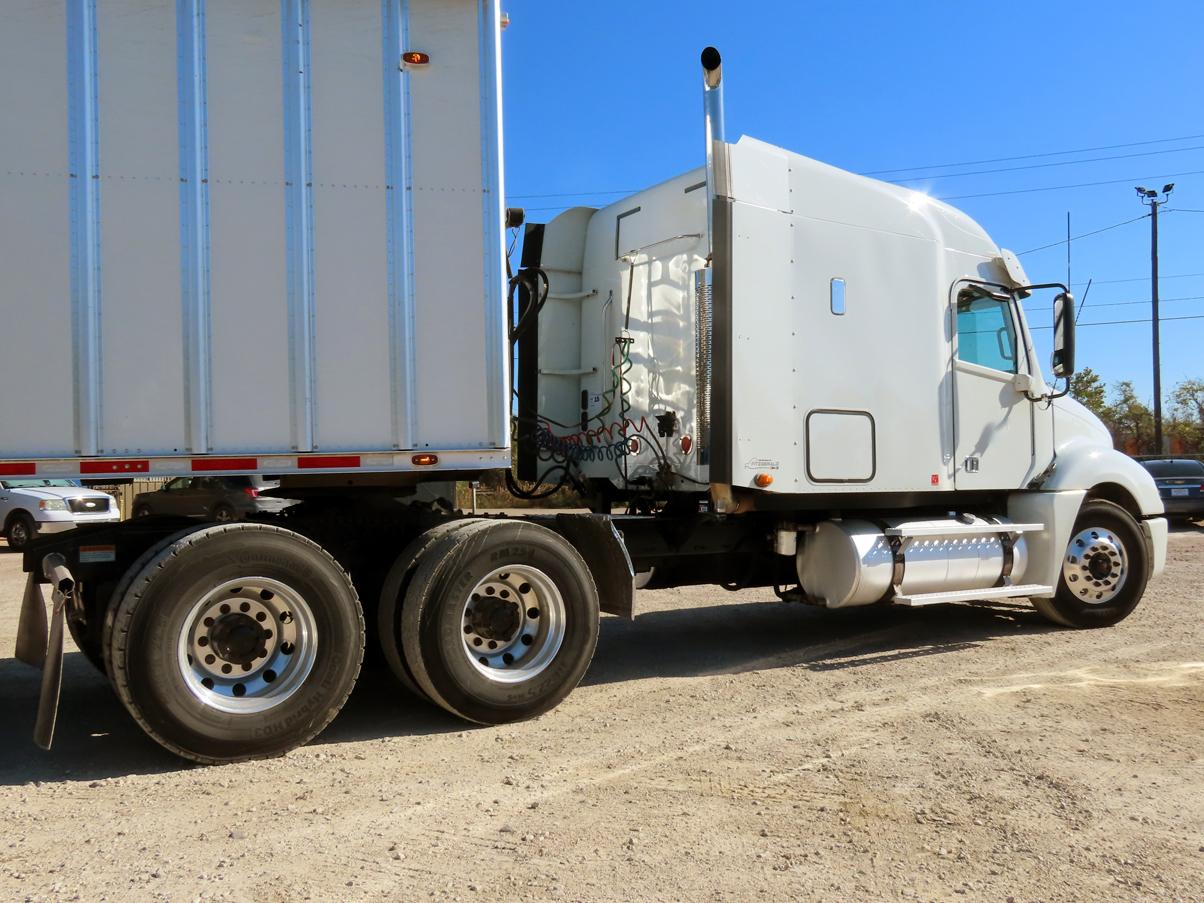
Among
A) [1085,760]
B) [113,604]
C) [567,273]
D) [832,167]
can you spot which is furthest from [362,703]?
[832,167]

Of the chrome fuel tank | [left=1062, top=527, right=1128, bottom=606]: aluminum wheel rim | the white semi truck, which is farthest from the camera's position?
[left=1062, top=527, right=1128, bottom=606]: aluminum wheel rim

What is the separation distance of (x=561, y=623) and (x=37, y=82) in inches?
152

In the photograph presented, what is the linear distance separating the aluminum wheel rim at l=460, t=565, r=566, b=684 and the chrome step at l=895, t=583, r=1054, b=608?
285cm

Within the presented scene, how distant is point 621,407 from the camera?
23.9 feet

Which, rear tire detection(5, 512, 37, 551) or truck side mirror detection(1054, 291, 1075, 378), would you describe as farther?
rear tire detection(5, 512, 37, 551)

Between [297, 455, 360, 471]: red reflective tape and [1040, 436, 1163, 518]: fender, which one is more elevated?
[297, 455, 360, 471]: red reflective tape

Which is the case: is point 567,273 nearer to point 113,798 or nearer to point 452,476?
point 452,476

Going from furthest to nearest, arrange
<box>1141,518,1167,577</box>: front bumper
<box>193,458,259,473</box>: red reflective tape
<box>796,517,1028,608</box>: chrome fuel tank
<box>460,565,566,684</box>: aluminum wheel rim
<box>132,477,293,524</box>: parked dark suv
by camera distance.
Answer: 1. <box>1141,518,1167,577</box>: front bumper
2. <box>796,517,1028,608</box>: chrome fuel tank
3. <box>460,565,566,684</box>: aluminum wheel rim
4. <box>132,477,293,524</box>: parked dark suv
5. <box>193,458,259,473</box>: red reflective tape

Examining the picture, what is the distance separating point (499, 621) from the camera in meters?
5.57

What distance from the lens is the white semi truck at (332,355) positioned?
15.7ft

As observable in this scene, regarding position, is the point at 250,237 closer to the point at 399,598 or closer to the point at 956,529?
the point at 399,598

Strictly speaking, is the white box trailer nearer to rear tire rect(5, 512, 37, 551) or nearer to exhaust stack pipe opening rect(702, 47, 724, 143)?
exhaust stack pipe opening rect(702, 47, 724, 143)

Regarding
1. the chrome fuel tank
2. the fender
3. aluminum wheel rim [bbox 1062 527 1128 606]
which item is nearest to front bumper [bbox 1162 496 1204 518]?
the fender

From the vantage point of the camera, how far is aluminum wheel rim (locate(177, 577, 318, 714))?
483 centimetres
